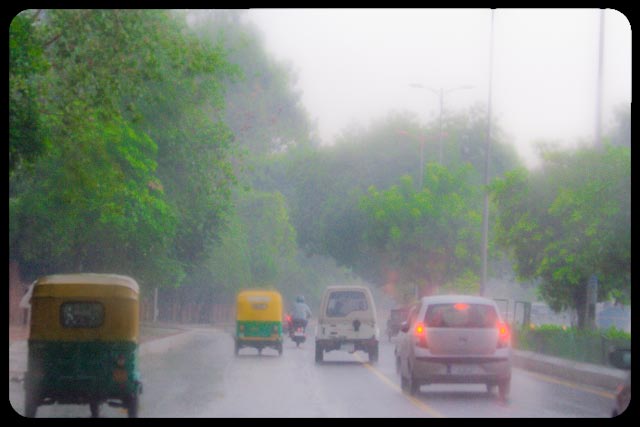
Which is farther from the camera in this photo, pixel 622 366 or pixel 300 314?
pixel 300 314

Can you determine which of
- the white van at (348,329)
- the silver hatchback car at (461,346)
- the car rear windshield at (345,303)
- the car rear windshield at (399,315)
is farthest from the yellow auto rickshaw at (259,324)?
the silver hatchback car at (461,346)

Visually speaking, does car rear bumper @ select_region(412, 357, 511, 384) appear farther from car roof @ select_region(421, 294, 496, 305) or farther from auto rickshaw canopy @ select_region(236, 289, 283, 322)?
auto rickshaw canopy @ select_region(236, 289, 283, 322)

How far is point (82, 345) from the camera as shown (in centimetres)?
1781

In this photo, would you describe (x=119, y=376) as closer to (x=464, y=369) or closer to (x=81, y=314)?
(x=81, y=314)

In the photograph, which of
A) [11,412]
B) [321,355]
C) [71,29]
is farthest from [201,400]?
[321,355]

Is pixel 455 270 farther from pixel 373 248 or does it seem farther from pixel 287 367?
pixel 287 367

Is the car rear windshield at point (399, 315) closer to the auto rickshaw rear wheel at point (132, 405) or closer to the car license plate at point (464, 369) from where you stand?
the car license plate at point (464, 369)

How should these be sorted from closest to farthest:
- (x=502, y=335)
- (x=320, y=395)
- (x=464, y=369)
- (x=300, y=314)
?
(x=464, y=369)
(x=502, y=335)
(x=320, y=395)
(x=300, y=314)

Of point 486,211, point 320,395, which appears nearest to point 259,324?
point 486,211

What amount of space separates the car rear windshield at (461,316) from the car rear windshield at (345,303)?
14550mm

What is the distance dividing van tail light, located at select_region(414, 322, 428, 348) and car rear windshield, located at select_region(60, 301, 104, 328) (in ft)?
23.0

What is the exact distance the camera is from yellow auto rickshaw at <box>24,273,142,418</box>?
17.7m

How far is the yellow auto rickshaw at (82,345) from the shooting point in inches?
698

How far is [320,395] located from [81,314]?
6.47 m
